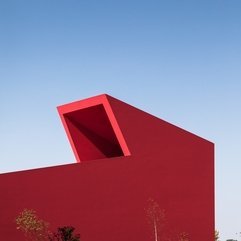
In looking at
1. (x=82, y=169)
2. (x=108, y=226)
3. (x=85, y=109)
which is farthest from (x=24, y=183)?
(x=85, y=109)

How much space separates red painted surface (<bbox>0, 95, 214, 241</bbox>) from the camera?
66.8 ft

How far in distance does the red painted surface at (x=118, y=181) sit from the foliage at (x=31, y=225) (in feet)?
0.90

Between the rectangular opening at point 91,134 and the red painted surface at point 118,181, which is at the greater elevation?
the rectangular opening at point 91,134

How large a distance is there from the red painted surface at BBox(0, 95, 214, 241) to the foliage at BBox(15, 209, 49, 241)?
273mm

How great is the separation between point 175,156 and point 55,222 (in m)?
8.33

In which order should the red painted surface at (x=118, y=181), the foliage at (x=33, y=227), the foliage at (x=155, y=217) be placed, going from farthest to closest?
the foliage at (x=155, y=217), the red painted surface at (x=118, y=181), the foliage at (x=33, y=227)

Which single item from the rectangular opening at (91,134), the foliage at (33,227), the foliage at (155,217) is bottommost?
the foliage at (33,227)

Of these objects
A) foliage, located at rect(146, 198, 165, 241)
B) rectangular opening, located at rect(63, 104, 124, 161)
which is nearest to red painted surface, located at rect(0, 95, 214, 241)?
rectangular opening, located at rect(63, 104, 124, 161)

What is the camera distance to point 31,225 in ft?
63.0

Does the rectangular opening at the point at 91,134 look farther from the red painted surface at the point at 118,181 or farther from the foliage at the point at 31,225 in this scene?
the foliage at the point at 31,225

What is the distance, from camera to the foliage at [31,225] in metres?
19.2

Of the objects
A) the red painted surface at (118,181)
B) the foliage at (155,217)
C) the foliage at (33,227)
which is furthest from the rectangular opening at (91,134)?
the foliage at (33,227)

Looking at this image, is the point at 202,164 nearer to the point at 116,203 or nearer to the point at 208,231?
the point at 208,231

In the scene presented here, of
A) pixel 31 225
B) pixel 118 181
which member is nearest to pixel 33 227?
pixel 31 225
